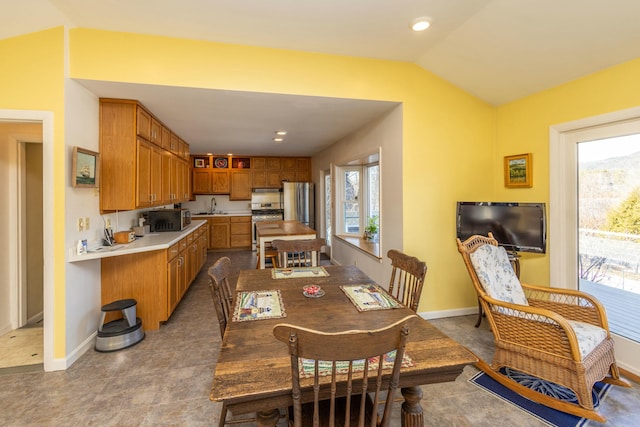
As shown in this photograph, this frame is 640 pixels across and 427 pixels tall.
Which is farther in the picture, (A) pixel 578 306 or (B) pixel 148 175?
(B) pixel 148 175

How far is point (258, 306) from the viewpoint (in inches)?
66.3

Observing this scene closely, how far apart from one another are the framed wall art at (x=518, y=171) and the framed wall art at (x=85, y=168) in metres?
4.10

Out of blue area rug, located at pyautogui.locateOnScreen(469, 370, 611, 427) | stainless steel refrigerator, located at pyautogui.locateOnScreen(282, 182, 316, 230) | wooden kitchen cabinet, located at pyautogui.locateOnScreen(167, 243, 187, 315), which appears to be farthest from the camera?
stainless steel refrigerator, located at pyautogui.locateOnScreen(282, 182, 316, 230)

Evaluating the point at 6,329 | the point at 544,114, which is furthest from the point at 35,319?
the point at 544,114

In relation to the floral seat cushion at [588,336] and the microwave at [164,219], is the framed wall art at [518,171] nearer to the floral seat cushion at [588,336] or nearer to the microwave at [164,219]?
the floral seat cushion at [588,336]

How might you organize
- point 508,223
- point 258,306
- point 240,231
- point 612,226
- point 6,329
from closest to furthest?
point 258,306 → point 612,226 → point 508,223 → point 6,329 → point 240,231

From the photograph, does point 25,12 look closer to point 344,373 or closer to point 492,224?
point 344,373

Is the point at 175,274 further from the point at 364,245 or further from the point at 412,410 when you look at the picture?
the point at 412,410

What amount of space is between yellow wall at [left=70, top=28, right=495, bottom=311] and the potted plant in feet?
5.58

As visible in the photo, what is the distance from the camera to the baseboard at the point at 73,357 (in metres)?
2.35

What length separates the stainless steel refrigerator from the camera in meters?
6.95

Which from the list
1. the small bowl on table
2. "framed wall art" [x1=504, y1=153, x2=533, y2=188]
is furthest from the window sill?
the small bowl on table

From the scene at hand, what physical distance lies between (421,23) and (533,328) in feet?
7.82

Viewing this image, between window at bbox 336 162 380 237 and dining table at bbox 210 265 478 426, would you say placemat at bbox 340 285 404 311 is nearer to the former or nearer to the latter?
dining table at bbox 210 265 478 426
